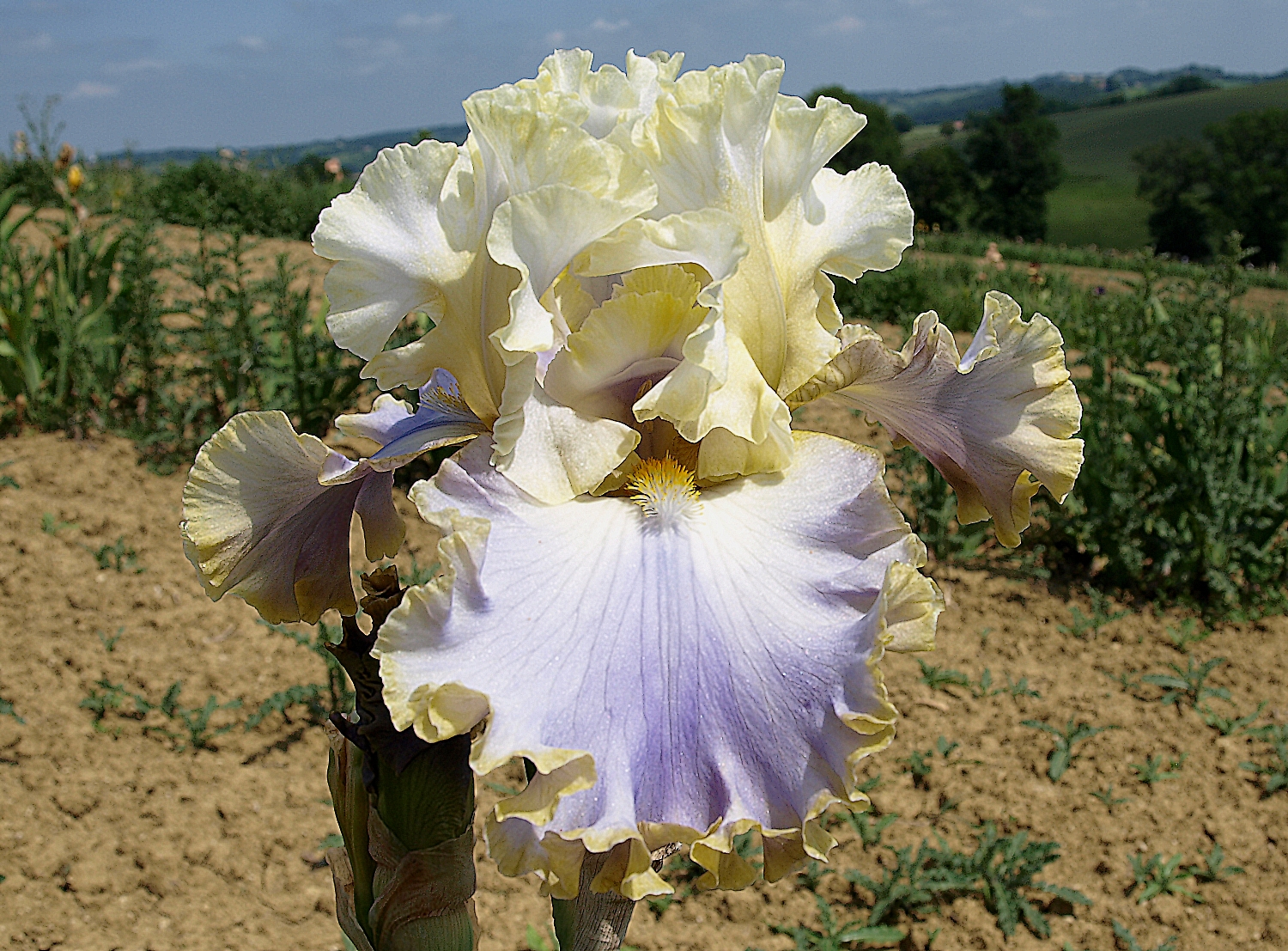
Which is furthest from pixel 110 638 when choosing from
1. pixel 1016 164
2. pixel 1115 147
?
pixel 1115 147

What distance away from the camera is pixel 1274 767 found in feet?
9.78

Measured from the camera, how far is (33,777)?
9.29ft

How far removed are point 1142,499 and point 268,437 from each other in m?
3.91

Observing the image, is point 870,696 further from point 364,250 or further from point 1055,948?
point 1055,948

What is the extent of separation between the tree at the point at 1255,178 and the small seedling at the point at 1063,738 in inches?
2065

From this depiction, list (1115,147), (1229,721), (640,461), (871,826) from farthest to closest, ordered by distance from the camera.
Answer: (1115,147) → (1229,721) → (871,826) → (640,461)

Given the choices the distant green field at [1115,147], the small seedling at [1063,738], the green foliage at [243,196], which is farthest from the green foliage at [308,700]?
the distant green field at [1115,147]

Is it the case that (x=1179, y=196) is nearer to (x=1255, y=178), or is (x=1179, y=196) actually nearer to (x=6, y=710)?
(x=1255, y=178)

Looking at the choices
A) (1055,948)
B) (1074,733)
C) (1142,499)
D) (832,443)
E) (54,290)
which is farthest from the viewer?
(54,290)

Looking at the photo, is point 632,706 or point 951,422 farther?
point 951,422

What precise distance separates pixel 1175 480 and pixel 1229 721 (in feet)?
3.82

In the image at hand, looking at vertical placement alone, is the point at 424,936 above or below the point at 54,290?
below

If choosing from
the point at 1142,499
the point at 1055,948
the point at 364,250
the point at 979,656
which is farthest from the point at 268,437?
the point at 1142,499

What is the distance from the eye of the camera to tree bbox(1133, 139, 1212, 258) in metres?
58.1
